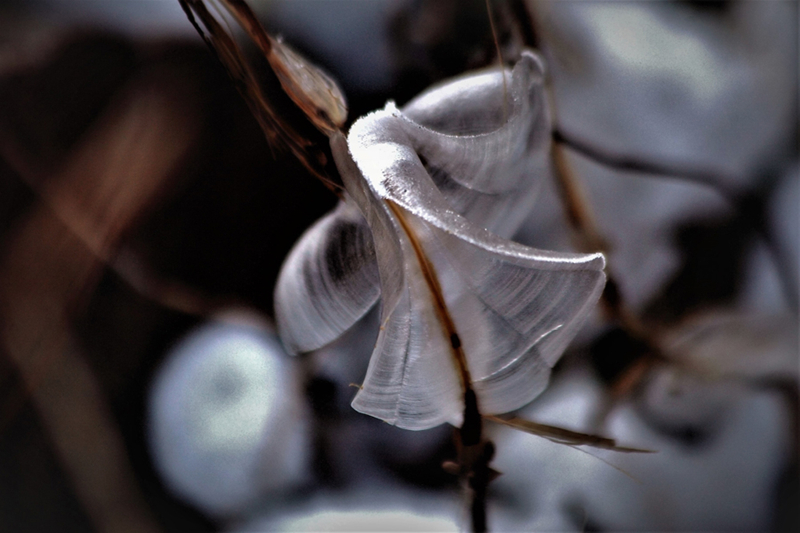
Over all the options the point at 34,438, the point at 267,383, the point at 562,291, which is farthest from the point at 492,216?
the point at 34,438

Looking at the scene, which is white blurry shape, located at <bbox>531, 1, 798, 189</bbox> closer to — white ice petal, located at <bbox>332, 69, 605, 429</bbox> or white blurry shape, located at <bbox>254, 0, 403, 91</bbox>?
white blurry shape, located at <bbox>254, 0, 403, 91</bbox>

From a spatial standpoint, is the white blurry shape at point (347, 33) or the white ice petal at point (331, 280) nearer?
the white ice petal at point (331, 280)

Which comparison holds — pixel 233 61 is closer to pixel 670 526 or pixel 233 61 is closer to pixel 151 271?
pixel 151 271

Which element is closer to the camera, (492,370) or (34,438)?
(492,370)

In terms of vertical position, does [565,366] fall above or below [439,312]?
below

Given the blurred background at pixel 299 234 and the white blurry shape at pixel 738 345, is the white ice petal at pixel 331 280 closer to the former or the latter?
the blurred background at pixel 299 234

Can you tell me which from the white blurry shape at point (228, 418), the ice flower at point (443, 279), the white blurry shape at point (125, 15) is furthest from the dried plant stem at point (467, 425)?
the white blurry shape at point (125, 15)

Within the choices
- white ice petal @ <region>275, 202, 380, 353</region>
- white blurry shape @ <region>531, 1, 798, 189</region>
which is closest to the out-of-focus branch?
white ice petal @ <region>275, 202, 380, 353</region>
